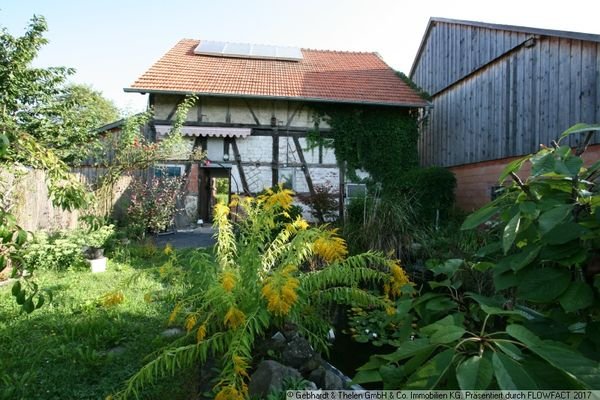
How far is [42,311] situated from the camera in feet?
12.5

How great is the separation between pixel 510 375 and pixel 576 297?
290mm

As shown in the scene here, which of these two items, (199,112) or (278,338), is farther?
(199,112)

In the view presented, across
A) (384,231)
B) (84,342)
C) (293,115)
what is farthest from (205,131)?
(84,342)

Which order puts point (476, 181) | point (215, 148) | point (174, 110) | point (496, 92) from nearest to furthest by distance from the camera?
point (496, 92) → point (476, 181) → point (174, 110) → point (215, 148)

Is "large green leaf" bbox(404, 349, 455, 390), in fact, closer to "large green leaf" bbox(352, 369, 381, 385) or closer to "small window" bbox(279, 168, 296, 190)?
"large green leaf" bbox(352, 369, 381, 385)

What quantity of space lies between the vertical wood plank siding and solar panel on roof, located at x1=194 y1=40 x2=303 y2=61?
4930mm

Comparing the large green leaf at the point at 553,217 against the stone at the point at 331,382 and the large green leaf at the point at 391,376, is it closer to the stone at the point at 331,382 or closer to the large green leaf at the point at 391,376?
the large green leaf at the point at 391,376

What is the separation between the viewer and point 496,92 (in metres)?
8.91

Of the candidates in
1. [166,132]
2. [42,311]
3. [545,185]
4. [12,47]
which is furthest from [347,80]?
[545,185]

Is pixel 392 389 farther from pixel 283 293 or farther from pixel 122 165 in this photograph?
pixel 122 165

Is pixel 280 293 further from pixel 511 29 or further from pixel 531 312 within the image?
pixel 511 29

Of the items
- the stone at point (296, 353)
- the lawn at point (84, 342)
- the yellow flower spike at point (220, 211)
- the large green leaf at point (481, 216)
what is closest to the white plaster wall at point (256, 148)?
the lawn at point (84, 342)

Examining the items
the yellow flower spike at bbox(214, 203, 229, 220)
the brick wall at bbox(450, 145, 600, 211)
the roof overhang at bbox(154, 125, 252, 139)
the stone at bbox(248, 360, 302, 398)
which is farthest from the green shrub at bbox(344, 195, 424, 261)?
the roof overhang at bbox(154, 125, 252, 139)

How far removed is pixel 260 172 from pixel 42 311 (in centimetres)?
762
